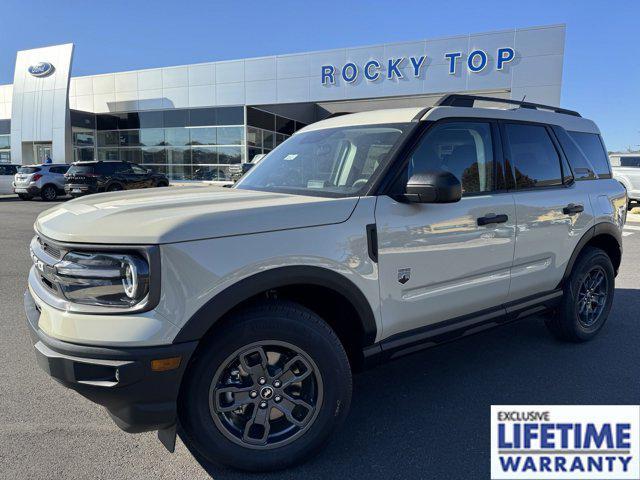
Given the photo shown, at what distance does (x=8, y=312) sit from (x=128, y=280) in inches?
160

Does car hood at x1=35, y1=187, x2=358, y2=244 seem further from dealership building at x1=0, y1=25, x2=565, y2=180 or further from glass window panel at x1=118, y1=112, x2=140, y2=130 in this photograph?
glass window panel at x1=118, y1=112, x2=140, y2=130

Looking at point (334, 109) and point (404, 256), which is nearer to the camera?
point (404, 256)

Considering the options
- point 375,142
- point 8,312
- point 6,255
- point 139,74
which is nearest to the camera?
point 375,142

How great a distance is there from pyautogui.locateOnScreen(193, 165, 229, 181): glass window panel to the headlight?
80.4 ft

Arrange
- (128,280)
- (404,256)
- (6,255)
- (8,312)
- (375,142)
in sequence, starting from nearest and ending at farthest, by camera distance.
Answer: (128,280) < (404,256) < (375,142) < (8,312) < (6,255)

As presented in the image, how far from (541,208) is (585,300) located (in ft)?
4.24

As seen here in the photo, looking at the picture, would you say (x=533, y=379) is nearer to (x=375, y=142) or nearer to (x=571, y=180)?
(x=571, y=180)

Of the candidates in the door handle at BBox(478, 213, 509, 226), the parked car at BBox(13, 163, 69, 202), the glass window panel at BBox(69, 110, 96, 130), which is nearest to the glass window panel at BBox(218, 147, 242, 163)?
the parked car at BBox(13, 163, 69, 202)

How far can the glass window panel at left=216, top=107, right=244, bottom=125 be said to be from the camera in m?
25.4

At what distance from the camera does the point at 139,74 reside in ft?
89.1

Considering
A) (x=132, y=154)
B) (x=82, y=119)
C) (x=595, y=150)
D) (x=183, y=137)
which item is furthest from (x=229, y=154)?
(x=595, y=150)

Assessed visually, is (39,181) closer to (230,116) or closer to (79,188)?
(79,188)

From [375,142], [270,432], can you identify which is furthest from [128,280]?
[375,142]

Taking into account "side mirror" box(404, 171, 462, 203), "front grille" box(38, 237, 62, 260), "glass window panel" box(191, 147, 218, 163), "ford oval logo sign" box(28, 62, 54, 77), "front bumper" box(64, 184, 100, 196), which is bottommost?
"front bumper" box(64, 184, 100, 196)
